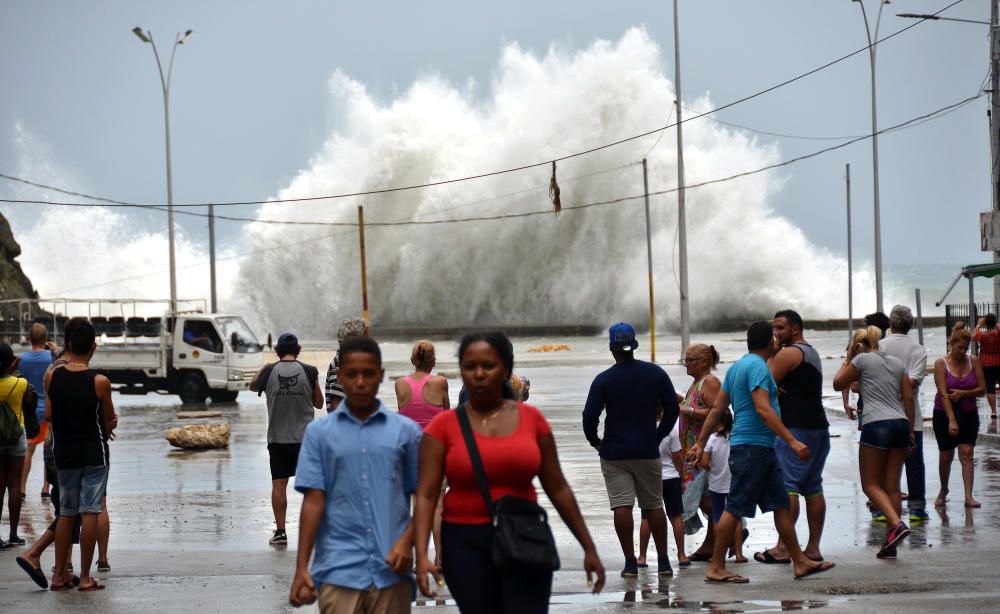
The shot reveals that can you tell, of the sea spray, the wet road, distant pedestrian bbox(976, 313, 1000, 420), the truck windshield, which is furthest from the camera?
the sea spray

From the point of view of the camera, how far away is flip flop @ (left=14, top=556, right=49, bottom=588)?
8.34 meters

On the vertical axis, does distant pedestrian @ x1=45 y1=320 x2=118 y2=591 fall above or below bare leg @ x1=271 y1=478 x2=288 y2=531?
above

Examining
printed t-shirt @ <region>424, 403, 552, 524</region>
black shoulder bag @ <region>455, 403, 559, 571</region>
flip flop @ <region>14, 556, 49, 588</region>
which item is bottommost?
flip flop @ <region>14, 556, 49, 588</region>

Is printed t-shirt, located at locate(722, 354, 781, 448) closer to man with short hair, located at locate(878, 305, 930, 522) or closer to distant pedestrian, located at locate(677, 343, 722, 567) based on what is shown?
distant pedestrian, located at locate(677, 343, 722, 567)

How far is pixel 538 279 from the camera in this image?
80000 mm

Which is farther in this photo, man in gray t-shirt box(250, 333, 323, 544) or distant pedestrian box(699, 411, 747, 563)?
man in gray t-shirt box(250, 333, 323, 544)

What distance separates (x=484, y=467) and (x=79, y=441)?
438 cm

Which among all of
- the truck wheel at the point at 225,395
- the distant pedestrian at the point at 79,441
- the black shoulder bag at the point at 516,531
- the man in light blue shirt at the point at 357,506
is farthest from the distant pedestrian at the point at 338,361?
the truck wheel at the point at 225,395

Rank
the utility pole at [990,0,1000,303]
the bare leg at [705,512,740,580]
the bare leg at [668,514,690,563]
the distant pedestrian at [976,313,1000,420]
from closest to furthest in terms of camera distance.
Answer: the bare leg at [705,512,740,580], the bare leg at [668,514,690,563], the distant pedestrian at [976,313,1000,420], the utility pole at [990,0,1000,303]

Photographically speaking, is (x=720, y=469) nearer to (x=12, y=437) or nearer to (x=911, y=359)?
(x=911, y=359)

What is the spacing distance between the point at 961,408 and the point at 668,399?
167 inches

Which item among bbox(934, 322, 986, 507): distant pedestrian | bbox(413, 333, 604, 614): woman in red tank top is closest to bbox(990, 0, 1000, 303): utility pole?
bbox(934, 322, 986, 507): distant pedestrian

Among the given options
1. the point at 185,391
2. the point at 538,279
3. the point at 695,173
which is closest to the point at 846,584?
the point at 185,391

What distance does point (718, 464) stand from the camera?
930cm
